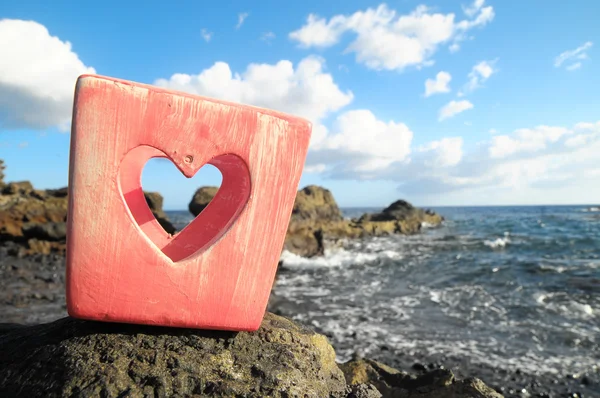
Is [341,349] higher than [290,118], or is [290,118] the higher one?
[290,118]

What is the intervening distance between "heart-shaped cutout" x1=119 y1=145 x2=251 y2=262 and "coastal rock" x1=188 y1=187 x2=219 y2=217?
607 inches

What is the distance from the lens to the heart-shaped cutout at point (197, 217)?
241 centimetres

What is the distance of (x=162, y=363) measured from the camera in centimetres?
185

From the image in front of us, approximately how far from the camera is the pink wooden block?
190 centimetres

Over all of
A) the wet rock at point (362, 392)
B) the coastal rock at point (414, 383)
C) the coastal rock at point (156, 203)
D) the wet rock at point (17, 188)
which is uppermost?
the wet rock at point (17, 188)

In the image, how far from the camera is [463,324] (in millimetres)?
7164

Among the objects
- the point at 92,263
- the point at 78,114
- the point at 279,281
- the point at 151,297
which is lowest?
the point at 279,281

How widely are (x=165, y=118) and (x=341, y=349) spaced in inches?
188

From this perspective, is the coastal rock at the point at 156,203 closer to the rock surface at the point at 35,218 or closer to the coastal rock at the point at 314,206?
the rock surface at the point at 35,218

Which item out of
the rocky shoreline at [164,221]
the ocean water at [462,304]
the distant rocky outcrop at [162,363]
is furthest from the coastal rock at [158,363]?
the rocky shoreline at [164,221]

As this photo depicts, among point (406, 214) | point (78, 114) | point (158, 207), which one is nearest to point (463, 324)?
point (78, 114)

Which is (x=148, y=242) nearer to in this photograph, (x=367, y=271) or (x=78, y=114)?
(x=78, y=114)

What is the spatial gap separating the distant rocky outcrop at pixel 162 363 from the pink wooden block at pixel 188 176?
9 centimetres

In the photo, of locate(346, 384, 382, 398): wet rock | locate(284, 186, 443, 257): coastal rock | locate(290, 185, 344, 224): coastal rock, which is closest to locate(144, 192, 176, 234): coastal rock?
locate(284, 186, 443, 257): coastal rock
